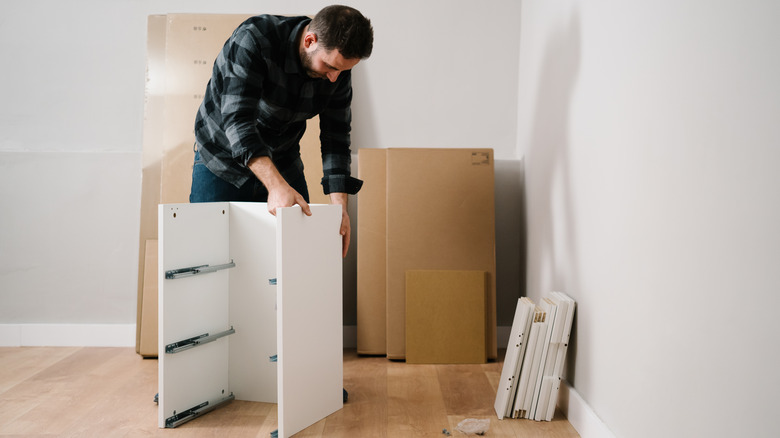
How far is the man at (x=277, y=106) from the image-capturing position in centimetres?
189

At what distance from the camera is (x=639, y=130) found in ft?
5.13

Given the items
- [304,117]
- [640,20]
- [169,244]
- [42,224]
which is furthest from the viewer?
[42,224]

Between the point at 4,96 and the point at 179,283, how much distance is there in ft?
6.22

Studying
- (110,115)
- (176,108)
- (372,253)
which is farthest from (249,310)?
(110,115)

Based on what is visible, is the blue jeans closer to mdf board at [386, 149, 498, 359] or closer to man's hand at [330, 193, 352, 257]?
man's hand at [330, 193, 352, 257]

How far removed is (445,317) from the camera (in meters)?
2.90

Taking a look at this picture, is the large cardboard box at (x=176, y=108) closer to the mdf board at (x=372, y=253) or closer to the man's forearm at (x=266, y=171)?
the mdf board at (x=372, y=253)

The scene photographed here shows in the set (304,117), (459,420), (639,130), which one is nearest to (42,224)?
(304,117)

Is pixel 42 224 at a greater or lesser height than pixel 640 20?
lesser

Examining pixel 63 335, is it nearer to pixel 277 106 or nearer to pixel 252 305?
pixel 252 305

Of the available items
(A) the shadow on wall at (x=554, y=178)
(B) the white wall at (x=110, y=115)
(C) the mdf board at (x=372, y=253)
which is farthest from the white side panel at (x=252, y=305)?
(B) the white wall at (x=110, y=115)

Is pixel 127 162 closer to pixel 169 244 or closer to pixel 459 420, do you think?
pixel 169 244

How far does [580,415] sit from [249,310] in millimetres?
1199

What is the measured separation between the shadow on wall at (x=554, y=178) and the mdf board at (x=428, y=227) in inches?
10.3
